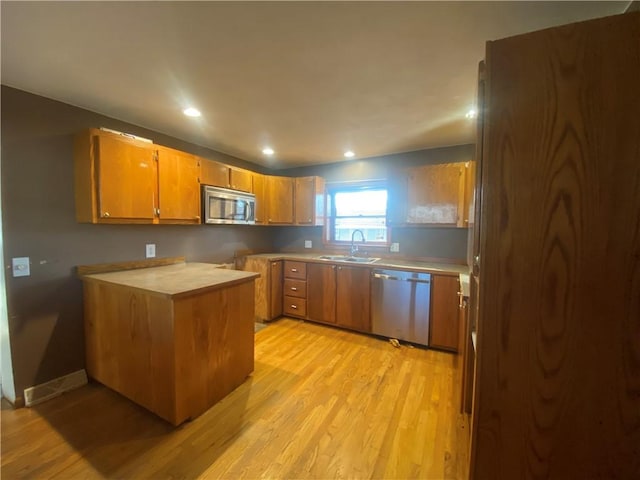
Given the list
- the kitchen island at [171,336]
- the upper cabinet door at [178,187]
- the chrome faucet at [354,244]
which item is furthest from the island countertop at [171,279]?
the chrome faucet at [354,244]

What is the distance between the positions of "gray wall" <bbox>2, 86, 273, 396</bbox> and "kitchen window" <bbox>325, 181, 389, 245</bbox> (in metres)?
2.72

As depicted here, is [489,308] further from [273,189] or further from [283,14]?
[273,189]

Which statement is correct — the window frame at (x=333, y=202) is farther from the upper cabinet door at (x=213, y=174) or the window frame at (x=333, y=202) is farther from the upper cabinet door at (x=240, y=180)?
the upper cabinet door at (x=213, y=174)

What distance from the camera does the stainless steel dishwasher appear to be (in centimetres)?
286

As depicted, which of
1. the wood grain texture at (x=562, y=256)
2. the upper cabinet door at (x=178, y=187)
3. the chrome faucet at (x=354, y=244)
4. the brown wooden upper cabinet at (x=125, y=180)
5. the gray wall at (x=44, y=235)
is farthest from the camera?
the chrome faucet at (x=354, y=244)

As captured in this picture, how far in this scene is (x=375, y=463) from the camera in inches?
58.8

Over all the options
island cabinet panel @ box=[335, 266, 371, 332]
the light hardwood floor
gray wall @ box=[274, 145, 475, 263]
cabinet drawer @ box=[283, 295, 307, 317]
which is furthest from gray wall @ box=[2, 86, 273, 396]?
gray wall @ box=[274, 145, 475, 263]

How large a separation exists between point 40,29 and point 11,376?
7.61 feet

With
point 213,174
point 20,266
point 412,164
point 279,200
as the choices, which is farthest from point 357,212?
point 20,266

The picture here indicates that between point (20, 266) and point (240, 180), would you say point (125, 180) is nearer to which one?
point (20, 266)

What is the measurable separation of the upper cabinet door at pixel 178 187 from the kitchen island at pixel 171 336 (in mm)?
628

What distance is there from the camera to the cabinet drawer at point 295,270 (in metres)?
3.60

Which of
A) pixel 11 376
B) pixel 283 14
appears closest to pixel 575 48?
pixel 283 14

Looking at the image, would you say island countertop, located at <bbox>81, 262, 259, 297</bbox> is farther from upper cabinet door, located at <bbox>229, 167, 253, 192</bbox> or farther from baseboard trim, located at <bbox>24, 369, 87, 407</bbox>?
upper cabinet door, located at <bbox>229, 167, 253, 192</bbox>
